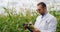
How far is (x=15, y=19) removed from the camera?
2916 mm

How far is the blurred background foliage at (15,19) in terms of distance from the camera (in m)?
2.85

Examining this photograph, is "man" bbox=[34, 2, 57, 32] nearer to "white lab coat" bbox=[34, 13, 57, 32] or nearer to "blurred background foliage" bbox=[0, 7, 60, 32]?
"white lab coat" bbox=[34, 13, 57, 32]

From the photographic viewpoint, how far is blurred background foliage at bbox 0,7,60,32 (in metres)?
2.85

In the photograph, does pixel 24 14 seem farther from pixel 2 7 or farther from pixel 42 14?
pixel 42 14

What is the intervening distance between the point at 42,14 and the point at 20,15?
471mm

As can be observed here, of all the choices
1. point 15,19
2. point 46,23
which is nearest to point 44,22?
point 46,23

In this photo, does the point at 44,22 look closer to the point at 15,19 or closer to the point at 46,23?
the point at 46,23

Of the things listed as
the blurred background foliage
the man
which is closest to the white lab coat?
the man

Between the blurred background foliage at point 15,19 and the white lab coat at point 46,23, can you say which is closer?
the white lab coat at point 46,23

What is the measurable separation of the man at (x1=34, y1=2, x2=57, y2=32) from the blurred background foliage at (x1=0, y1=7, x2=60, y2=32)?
0.26 meters

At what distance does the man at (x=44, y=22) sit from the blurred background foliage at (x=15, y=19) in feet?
0.86

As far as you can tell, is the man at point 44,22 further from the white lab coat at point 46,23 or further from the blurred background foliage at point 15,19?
the blurred background foliage at point 15,19

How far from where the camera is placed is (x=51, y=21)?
250 centimetres

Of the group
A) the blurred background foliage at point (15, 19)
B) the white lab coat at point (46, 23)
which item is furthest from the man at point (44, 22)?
the blurred background foliage at point (15, 19)
